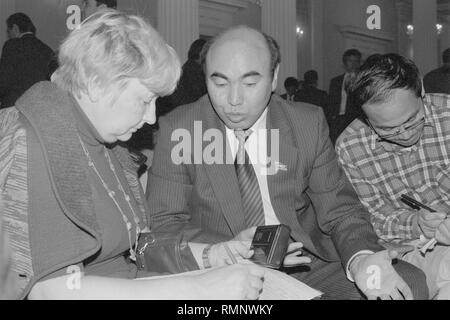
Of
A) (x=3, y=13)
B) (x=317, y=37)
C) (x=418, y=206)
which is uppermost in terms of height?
(x=317, y=37)

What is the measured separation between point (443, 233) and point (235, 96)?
81 centimetres

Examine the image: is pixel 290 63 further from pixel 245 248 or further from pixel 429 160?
pixel 245 248

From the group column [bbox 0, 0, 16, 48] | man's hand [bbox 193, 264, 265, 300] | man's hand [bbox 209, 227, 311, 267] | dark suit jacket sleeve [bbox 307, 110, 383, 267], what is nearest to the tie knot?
dark suit jacket sleeve [bbox 307, 110, 383, 267]

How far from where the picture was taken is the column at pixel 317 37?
1179cm

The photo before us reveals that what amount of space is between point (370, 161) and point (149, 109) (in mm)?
986

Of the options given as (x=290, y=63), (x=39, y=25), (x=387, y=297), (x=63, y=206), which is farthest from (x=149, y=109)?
(x=290, y=63)

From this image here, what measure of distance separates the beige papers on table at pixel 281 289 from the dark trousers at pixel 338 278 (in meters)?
0.36

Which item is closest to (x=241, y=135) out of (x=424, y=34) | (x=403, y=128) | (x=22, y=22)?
(x=403, y=128)

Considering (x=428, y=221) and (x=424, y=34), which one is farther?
(x=424, y=34)

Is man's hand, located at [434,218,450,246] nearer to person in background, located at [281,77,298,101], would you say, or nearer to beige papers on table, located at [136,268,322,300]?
beige papers on table, located at [136,268,322,300]

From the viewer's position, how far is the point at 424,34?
10.8m

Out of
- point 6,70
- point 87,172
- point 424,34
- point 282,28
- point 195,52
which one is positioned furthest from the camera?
point 424,34

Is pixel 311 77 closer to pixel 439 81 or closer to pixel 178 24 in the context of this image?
pixel 178 24
